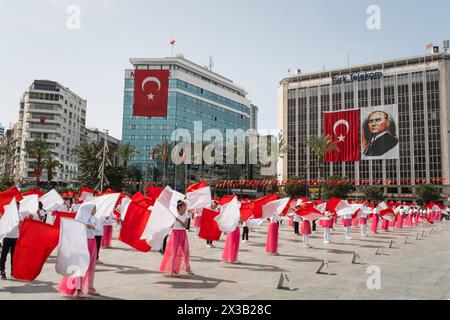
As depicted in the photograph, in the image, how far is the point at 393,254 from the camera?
634 inches

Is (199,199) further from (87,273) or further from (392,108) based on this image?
(392,108)

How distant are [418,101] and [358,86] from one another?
14.0m

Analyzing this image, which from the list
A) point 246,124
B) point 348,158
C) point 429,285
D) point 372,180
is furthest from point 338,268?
point 246,124

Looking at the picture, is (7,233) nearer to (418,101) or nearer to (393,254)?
(393,254)

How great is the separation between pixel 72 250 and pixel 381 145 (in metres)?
77.8

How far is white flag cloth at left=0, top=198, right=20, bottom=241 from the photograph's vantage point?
31.7ft

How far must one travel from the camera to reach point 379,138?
7719cm

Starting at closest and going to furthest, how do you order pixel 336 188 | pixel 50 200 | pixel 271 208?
pixel 271 208, pixel 50 200, pixel 336 188

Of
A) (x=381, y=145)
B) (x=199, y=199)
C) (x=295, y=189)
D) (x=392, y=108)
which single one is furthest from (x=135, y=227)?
(x=392, y=108)

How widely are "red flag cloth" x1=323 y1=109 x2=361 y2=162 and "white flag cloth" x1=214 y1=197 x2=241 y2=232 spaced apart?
70.6 metres

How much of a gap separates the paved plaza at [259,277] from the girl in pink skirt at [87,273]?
0.95ft

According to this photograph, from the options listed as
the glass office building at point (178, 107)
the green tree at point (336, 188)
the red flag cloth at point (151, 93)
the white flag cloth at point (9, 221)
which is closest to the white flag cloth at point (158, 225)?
the white flag cloth at point (9, 221)

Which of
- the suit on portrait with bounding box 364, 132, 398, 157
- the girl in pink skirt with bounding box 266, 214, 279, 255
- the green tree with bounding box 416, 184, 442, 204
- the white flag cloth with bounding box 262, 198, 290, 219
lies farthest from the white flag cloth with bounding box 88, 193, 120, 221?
the suit on portrait with bounding box 364, 132, 398, 157

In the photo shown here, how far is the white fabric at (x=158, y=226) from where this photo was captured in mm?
9742
